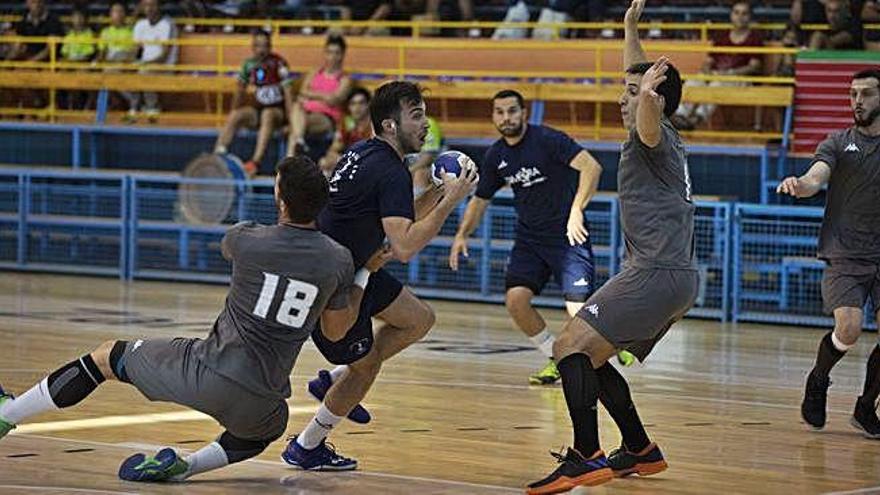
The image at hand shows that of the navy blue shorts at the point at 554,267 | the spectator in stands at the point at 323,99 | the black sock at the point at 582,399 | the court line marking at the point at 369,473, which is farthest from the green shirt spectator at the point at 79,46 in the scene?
the black sock at the point at 582,399

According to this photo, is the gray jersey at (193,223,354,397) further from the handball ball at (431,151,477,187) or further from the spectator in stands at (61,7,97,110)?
the spectator in stands at (61,7,97,110)

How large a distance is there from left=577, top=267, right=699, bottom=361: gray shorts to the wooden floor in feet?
2.55

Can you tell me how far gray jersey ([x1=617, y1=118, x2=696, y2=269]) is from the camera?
28.0ft

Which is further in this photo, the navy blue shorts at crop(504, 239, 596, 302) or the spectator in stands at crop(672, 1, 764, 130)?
the spectator in stands at crop(672, 1, 764, 130)

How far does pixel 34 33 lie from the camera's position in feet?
82.8

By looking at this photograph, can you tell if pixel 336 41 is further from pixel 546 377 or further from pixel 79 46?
pixel 546 377

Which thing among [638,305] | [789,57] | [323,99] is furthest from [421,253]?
[638,305]

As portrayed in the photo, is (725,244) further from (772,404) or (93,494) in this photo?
(93,494)

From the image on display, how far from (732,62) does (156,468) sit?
13058mm

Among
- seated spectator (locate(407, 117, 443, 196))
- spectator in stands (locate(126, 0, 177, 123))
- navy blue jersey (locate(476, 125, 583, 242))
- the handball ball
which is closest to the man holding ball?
navy blue jersey (locate(476, 125, 583, 242))

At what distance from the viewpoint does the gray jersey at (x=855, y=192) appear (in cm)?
1080

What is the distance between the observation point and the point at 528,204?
528 inches

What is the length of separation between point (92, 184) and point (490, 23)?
5456 millimetres

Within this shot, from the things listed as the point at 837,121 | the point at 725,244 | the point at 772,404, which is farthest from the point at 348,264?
the point at 837,121
